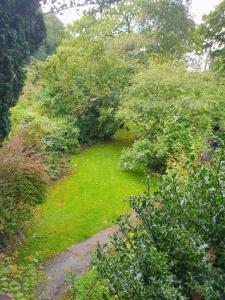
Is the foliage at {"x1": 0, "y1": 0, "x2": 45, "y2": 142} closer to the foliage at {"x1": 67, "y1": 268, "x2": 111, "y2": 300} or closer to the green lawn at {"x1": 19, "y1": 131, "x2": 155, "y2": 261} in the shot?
the green lawn at {"x1": 19, "y1": 131, "x2": 155, "y2": 261}

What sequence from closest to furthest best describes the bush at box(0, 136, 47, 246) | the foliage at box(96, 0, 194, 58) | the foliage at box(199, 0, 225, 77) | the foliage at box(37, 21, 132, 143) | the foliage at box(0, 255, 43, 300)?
the foliage at box(0, 255, 43, 300) < the bush at box(0, 136, 47, 246) < the foliage at box(37, 21, 132, 143) < the foliage at box(199, 0, 225, 77) < the foliage at box(96, 0, 194, 58)

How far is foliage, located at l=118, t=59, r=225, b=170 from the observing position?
14.5m

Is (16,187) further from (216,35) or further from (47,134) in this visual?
(216,35)

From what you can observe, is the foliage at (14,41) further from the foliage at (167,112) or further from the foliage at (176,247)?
the foliage at (167,112)

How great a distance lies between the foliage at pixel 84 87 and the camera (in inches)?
731

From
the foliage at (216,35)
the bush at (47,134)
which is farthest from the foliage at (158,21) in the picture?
the bush at (47,134)

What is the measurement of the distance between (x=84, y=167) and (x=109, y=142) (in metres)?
4.75

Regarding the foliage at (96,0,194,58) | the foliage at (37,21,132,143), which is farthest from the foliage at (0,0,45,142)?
the foliage at (96,0,194,58)

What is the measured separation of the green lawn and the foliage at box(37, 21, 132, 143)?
2.38 meters

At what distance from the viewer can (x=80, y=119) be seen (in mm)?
18703

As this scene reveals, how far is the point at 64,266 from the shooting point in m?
8.31

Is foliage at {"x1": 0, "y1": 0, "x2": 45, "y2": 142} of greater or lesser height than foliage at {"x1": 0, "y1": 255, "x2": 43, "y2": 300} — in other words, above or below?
above

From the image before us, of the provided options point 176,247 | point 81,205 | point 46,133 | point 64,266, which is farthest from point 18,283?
point 46,133

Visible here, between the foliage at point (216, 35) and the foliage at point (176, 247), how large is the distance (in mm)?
17573
